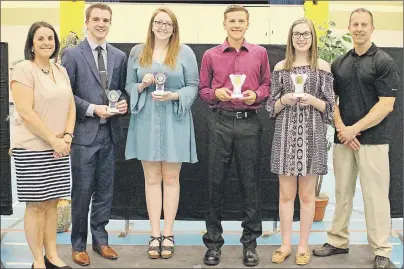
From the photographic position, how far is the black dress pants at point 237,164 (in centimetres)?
365

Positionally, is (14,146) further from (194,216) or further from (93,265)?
(194,216)

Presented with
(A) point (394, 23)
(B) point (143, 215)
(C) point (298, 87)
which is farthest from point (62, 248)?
(A) point (394, 23)

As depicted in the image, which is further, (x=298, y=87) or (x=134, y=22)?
(x=134, y=22)

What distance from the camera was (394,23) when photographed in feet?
43.0

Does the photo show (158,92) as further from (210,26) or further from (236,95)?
(210,26)

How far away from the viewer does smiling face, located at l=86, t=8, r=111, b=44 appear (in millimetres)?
3615

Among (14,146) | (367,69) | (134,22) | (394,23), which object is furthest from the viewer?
(394,23)

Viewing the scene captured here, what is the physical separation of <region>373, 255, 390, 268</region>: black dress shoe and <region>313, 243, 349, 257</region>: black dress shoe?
1.09 feet

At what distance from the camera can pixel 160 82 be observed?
3.55 metres

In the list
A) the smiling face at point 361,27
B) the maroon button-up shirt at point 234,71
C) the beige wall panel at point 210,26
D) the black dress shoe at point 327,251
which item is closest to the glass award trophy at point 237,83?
the maroon button-up shirt at point 234,71

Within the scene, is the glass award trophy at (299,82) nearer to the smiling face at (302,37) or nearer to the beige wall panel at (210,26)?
the smiling face at (302,37)

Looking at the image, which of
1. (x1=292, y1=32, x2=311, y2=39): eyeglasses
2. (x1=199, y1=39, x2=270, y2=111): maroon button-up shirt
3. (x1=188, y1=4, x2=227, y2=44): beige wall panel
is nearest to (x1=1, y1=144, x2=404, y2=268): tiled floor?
(x1=199, y1=39, x2=270, y2=111): maroon button-up shirt

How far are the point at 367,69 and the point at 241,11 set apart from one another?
1.04m

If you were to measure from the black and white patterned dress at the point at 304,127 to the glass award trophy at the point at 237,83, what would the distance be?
0.31 m
